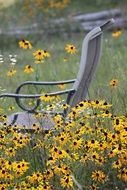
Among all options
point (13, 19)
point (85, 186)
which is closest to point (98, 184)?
point (85, 186)

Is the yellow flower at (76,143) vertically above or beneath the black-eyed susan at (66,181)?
above

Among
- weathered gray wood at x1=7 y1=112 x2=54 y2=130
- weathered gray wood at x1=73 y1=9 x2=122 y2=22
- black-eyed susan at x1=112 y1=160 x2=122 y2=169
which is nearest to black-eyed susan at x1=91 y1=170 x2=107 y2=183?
black-eyed susan at x1=112 y1=160 x2=122 y2=169

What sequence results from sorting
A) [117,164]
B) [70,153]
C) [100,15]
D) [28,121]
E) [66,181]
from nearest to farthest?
[66,181] → [117,164] → [70,153] → [28,121] → [100,15]

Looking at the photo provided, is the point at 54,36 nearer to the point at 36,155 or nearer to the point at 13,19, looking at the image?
the point at 13,19

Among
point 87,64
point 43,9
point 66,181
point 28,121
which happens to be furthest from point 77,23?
point 66,181

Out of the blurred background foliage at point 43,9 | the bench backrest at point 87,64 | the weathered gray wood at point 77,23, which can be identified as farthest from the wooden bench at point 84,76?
the blurred background foliage at point 43,9

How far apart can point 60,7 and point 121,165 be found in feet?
40.7

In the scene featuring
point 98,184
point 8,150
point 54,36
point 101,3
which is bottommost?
point 98,184

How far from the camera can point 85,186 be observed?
418 centimetres

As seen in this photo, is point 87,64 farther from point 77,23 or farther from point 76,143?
point 77,23

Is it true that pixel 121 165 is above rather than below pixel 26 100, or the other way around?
below

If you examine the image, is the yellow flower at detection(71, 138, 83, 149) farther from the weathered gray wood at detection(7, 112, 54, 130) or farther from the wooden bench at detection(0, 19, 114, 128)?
the wooden bench at detection(0, 19, 114, 128)

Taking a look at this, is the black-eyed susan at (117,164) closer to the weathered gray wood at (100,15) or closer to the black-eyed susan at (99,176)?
the black-eyed susan at (99,176)

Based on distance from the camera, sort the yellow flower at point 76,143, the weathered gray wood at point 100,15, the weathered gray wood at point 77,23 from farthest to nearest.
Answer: the weathered gray wood at point 100,15, the weathered gray wood at point 77,23, the yellow flower at point 76,143
